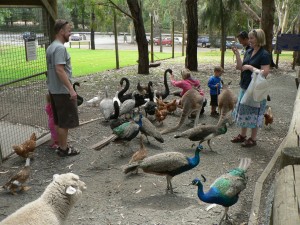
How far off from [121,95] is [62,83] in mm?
3503

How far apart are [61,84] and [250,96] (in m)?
3.32

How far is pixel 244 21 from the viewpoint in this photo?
20500 millimetres

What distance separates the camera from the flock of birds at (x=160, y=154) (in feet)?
13.8

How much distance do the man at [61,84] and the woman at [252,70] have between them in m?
2.99

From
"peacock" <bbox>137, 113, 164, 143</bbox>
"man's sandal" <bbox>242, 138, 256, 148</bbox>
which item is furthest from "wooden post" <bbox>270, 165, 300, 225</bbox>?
"man's sandal" <bbox>242, 138, 256, 148</bbox>

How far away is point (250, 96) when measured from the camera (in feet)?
20.6

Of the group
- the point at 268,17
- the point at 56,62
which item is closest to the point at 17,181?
the point at 56,62

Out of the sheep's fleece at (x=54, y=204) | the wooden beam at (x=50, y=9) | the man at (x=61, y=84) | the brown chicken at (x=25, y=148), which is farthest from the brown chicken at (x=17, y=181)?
the wooden beam at (x=50, y=9)

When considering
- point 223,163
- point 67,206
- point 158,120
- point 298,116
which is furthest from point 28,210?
point 158,120

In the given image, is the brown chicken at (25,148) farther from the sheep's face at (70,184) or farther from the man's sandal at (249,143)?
the man's sandal at (249,143)

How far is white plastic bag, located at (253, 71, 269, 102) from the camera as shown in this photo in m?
6.04

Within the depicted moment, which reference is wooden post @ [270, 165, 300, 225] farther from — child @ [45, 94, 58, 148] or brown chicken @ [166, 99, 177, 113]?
brown chicken @ [166, 99, 177, 113]

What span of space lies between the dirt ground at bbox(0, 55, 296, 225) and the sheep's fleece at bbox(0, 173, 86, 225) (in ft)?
2.96

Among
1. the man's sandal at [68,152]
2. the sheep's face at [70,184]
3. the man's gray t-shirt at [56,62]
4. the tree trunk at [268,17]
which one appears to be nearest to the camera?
the sheep's face at [70,184]
